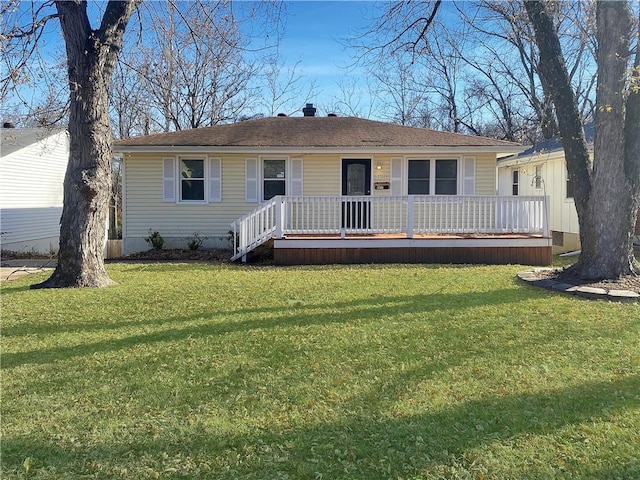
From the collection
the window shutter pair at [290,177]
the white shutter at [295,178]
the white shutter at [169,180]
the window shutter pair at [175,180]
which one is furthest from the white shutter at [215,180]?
the white shutter at [295,178]

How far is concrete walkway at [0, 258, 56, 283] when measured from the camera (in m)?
9.38

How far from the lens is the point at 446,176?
12875mm

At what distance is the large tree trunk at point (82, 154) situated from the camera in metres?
7.64

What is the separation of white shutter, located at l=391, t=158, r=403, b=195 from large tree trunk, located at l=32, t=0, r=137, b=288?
7.58m

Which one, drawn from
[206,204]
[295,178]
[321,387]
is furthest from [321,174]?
[321,387]

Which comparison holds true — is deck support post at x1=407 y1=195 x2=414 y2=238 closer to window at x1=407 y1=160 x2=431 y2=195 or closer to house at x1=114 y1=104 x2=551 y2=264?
house at x1=114 y1=104 x2=551 y2=264

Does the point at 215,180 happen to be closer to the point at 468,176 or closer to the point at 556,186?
the point at 468,176

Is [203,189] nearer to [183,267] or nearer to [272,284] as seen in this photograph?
[183,267]

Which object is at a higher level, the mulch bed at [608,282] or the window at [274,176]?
the window at [274,176]

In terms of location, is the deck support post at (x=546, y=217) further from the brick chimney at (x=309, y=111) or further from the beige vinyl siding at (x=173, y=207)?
the brick chimney at (x=309, y=111)

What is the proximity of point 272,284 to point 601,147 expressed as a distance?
5554 millimetres

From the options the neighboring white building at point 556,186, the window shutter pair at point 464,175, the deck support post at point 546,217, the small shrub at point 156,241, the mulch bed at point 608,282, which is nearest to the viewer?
the mulch bed at point 608,282

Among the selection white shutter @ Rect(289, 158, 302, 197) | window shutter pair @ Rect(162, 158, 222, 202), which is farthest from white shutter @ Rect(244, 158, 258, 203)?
white shutter @ Rect(289, 158, 302, 197)

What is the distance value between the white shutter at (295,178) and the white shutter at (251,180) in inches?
39.2
